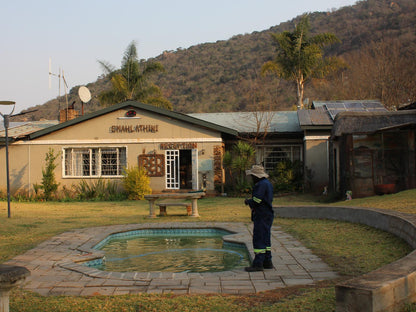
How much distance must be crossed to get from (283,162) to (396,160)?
643 centimetres

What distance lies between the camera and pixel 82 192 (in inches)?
803

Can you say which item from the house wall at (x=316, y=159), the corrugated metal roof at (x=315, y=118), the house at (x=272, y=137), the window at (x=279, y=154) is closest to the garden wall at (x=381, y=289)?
the corrugated metal roof at (x=315, y=118)

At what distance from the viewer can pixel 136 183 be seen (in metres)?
19.3

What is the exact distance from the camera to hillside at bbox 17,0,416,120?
3356cm

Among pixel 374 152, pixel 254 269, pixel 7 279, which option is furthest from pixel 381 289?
pixel 374 152

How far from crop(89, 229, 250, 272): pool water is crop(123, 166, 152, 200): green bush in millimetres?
8917

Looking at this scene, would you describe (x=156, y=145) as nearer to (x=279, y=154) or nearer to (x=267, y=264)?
(x=279, y=154)

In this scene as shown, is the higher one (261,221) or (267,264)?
(261,221)

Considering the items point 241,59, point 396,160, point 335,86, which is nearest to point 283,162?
point 396,160

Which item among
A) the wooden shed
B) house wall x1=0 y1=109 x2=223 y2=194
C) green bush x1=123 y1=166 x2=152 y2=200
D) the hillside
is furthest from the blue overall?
the hillside

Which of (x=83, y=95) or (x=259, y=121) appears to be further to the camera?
(x=83, y=95)

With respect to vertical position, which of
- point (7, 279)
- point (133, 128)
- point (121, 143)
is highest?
point (133, 128)

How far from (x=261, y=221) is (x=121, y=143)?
599 inches

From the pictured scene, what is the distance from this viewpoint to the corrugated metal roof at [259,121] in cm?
2136
